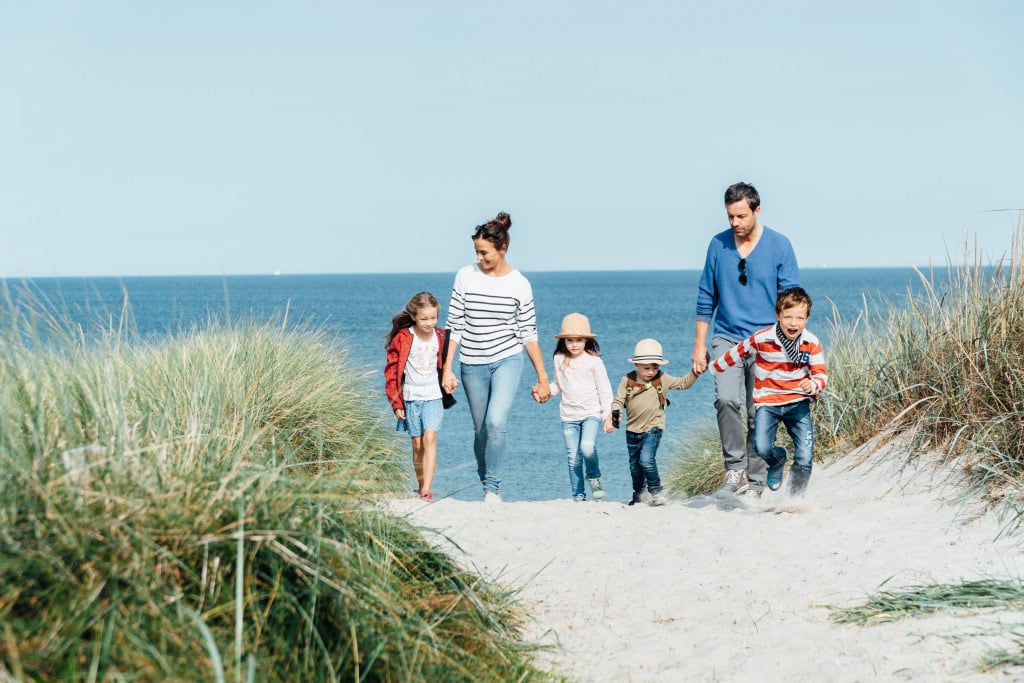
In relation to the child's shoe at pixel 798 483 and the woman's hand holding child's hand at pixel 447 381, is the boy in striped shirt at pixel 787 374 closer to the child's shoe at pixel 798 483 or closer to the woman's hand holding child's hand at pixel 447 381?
the child's shoe at pixel 798 483

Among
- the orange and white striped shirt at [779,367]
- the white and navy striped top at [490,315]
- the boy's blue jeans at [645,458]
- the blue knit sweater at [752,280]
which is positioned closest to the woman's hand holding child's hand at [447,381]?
the white and navy striped top at [490,315]

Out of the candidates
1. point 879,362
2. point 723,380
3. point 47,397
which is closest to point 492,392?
point 723,380

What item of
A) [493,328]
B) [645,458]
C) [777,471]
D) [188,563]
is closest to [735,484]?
[777,471]

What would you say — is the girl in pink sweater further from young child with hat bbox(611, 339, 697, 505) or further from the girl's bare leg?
the girl's bare leg

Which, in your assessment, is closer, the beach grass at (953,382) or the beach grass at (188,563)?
the beach grass at (188,563)

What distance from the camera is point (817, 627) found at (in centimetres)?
469

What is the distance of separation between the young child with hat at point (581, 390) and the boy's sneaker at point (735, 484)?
116 cm

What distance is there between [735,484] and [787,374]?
950 mm

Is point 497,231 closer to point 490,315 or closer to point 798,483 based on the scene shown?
point 490,315

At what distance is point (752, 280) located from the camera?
6.95 m

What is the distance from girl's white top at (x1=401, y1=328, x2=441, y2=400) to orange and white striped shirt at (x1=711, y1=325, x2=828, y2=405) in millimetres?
2264

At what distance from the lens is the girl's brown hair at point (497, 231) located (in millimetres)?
7413

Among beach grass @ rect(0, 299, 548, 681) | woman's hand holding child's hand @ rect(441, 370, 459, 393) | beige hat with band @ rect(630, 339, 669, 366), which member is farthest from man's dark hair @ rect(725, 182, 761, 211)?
beach grass @ rect(0, 299, 548, 681)

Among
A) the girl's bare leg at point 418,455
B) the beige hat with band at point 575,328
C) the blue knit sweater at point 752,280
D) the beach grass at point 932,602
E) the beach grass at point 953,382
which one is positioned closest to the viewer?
the beach grass at point 932,602
